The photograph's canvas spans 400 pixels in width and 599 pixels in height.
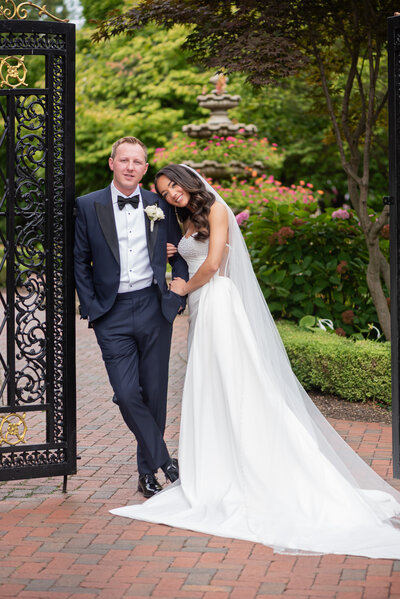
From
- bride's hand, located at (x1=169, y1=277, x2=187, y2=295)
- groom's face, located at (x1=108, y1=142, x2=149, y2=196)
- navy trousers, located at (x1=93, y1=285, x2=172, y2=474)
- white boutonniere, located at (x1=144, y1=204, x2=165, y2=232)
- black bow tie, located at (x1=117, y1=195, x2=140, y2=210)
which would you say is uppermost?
groom's face, located at (x1=108, y1=142, x2=149, y2=196)

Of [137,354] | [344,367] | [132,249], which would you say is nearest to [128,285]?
[132,249]

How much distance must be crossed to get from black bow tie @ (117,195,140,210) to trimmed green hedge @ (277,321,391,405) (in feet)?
9.41

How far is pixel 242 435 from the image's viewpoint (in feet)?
15.9

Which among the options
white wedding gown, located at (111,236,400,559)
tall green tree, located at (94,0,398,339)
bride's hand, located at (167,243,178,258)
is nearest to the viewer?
white wedding gown, located at (111,236,400,559)

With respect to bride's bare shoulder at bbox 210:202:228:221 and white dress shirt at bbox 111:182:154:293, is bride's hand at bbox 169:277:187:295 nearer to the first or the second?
white dress shirt at bbox 111:182:154:293

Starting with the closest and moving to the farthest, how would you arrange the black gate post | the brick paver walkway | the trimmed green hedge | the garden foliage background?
the brick paver walkway → the black gate post → the trimmed green hedge → the garden foliage background

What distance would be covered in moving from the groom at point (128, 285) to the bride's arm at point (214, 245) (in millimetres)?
182

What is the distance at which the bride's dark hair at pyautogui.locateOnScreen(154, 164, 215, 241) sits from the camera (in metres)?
5.05

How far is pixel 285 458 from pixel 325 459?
211mm

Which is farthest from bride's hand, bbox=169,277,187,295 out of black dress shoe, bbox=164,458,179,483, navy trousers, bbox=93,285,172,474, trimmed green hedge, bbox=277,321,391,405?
trimmed green hedge, bbox=277,321,391,405

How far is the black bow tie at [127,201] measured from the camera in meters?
5.01

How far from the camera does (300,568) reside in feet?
12.8

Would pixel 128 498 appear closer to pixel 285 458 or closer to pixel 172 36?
pixel 285 458

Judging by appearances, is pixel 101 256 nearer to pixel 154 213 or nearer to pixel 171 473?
pixel 154 213
